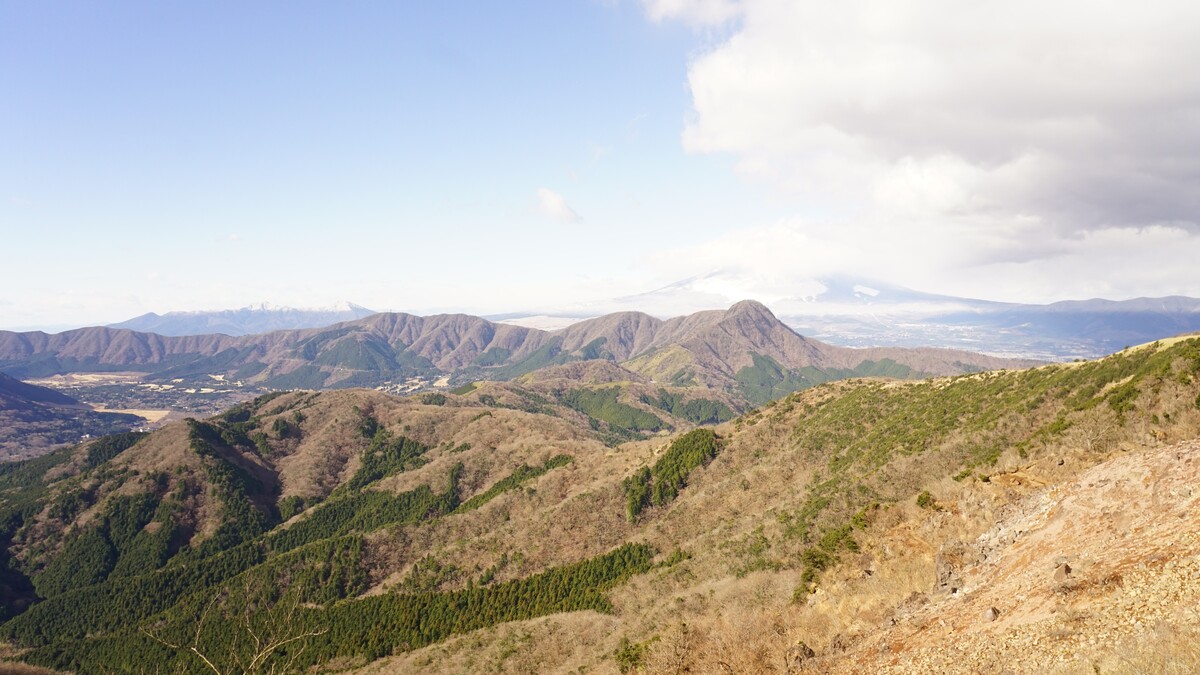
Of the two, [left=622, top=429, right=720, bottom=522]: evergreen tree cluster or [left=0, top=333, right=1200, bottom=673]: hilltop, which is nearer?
[left=0, top=333, right=1200, bottom=673]: hilltop

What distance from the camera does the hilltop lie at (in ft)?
84.1

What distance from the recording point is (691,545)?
100562 millimetres

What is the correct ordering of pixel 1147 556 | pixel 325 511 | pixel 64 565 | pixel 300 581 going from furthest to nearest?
1. pixel 325 511
2. pixel 64 565
3. pixel 300 581
4. pixel 1147 556

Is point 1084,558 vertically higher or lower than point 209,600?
higher

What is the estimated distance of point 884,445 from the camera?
90125mm

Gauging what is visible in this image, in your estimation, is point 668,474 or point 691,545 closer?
point 691,545

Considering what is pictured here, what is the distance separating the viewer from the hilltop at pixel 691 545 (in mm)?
25625

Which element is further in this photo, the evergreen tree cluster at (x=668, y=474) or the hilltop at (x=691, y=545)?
the evergreen tree cluster at (x=668, y=474)

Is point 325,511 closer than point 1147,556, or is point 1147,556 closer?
point 1147,556

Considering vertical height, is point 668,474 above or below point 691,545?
above

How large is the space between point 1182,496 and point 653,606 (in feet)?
226

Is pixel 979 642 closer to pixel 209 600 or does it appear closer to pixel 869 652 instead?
pixel 869 652

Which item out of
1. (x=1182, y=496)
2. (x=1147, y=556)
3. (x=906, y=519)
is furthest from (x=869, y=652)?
(x=906, y=519)

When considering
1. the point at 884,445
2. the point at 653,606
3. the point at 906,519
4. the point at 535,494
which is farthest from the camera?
the point at 535,494
